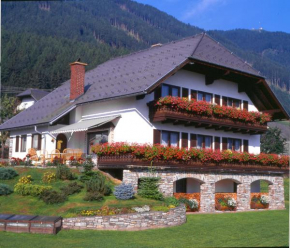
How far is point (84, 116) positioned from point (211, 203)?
33.7 ft

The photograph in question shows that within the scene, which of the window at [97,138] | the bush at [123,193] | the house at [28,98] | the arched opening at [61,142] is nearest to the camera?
the bush at [123,193]

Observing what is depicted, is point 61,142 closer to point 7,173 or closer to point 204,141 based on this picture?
point 7,173

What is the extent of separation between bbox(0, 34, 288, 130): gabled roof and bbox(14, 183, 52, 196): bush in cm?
760

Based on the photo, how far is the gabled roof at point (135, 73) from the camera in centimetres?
2662

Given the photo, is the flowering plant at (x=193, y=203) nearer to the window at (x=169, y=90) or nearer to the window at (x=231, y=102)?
the window at (x=169, y=90)

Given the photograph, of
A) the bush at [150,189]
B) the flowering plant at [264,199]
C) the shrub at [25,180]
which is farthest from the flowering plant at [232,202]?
the shrub at [25,180]

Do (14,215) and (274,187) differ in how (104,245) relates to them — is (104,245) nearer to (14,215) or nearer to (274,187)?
(14,215)

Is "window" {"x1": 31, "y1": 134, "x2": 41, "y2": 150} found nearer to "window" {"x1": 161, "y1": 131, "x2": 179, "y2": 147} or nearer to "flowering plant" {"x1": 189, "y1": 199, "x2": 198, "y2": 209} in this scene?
"window" {"x1": 161, "y1": 131, "x2": 179, "y2": 147}

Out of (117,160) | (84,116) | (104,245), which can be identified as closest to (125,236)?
(104,245)

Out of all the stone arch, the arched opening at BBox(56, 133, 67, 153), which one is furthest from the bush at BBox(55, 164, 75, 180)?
the stone arch

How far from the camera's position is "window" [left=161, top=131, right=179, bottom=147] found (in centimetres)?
2709

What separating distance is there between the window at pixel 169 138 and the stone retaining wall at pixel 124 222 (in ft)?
27.9

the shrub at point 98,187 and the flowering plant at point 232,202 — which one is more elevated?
the shrub at point 98,187

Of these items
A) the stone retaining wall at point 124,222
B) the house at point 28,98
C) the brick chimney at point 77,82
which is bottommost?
the stone retaining wall at point 124,222
